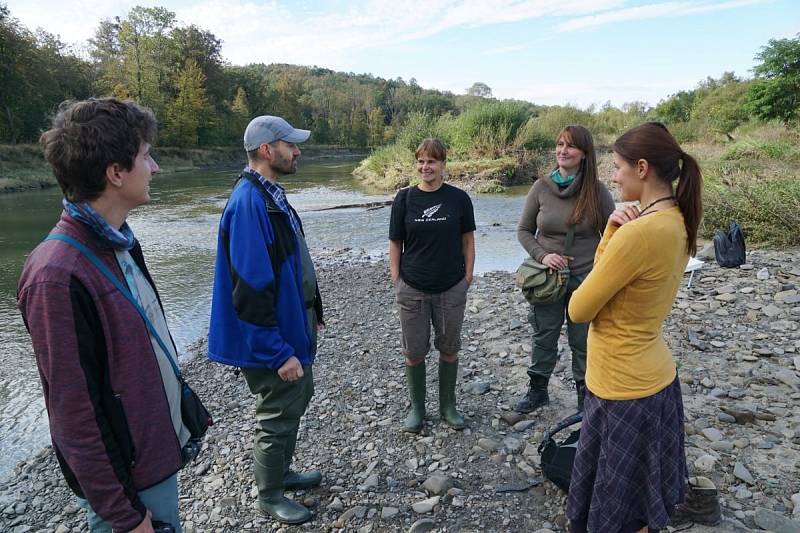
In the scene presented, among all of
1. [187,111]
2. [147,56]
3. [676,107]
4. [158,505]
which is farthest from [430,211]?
[147,56]

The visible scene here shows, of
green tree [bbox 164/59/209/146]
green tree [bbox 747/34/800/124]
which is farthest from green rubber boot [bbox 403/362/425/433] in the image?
green tree [bbox 164/59/209/146]

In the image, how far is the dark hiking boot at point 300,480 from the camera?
3.34 m

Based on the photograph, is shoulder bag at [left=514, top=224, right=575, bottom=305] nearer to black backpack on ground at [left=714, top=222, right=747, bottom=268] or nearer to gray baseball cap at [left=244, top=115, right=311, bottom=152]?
gray baseball cap at [left=244, top=115, right=311, bottom=152]

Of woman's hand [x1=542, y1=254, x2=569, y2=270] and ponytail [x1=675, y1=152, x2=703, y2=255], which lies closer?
ponytail [x1=675, y1=152, x2=703, y2=255]

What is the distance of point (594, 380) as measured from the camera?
2254mm

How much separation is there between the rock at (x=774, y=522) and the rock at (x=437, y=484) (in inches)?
67.9

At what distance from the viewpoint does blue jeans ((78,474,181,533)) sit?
1.73 metres

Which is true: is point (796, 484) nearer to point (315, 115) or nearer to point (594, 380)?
point (594, 380)

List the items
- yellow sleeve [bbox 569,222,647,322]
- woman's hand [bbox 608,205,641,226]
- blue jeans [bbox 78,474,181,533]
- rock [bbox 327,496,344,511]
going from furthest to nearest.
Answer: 1. rock [bbox 327,496,344,511]
2. woman's hand [bbox 608,205,641,226]
3. yellow sleeve [bbox 569,222,647,322]
4. blue jeans [bbox 78,474,181,533]

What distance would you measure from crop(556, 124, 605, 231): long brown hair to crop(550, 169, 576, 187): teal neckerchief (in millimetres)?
82

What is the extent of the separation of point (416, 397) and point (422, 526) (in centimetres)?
113

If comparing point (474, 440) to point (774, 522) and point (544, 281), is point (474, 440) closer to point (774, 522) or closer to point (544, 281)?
point (544, 281)

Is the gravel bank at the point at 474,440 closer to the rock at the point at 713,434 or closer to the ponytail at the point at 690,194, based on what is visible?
the rock at the point at 713,434

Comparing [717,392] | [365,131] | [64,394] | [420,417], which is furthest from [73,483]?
[365,131]
